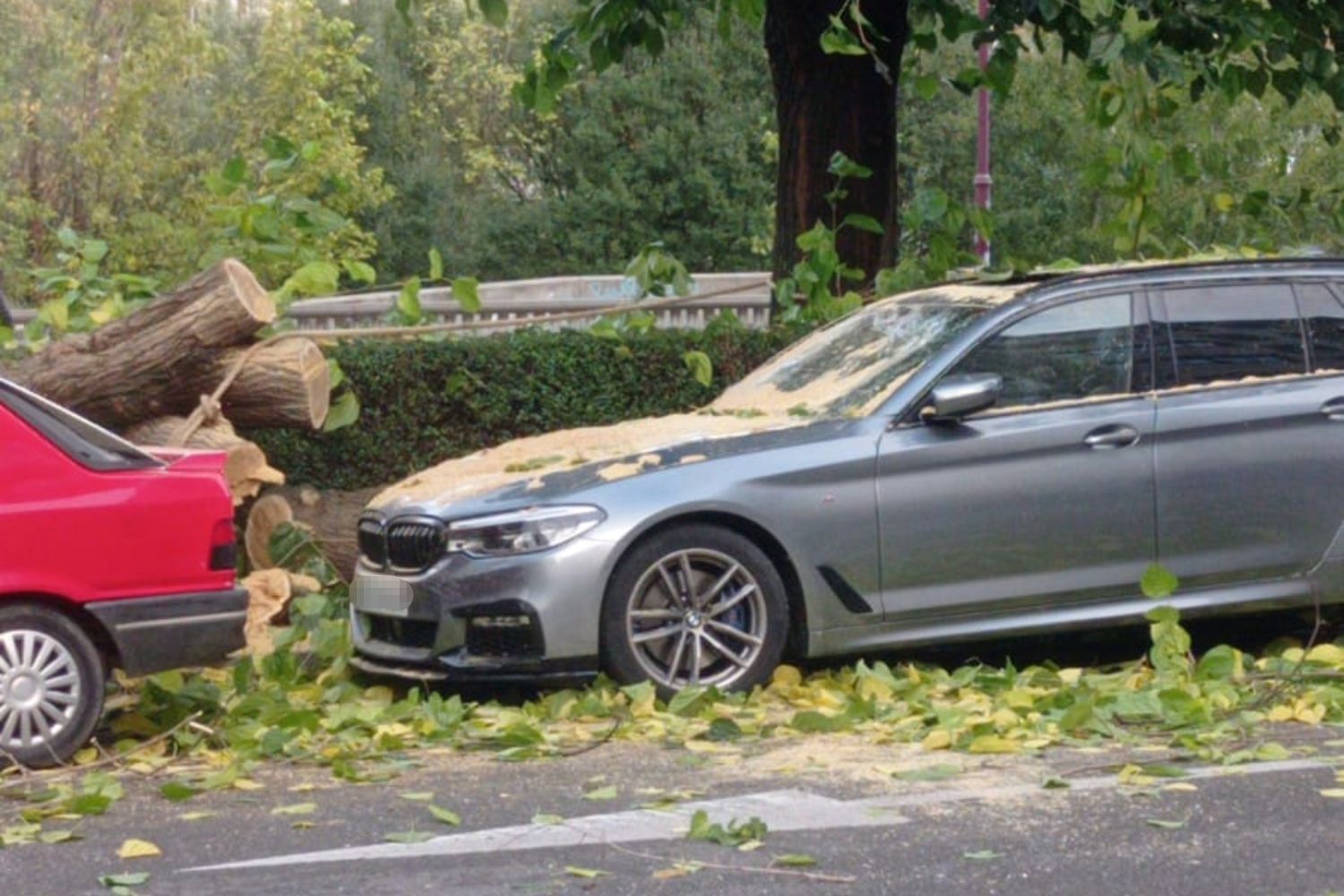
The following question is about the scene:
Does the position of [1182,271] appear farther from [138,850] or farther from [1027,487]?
[138,850]

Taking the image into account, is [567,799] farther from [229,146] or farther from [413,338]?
[229,146]

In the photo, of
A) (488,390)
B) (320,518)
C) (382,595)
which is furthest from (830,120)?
(382,595)

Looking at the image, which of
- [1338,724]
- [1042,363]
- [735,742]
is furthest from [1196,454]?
[735,742]

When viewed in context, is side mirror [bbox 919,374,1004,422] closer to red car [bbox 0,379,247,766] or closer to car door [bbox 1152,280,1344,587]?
car door [bbox 1152,280,1344,587]

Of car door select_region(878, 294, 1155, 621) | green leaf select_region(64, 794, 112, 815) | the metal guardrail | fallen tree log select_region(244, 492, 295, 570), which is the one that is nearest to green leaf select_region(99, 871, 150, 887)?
green leaf select_region(64, 794, 112, 815)

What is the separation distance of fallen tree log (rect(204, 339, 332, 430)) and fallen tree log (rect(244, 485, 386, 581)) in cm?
42

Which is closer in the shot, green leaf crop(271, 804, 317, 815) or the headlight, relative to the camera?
green leaf crop(271, 804, 317, 815)

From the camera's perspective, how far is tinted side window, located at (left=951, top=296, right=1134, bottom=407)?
944 centimetres

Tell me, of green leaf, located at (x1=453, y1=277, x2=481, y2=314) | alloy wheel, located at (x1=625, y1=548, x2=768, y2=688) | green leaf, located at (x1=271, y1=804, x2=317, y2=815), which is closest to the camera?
green leaf, located at (x1=271, y1=804, x2=317, y2=815)

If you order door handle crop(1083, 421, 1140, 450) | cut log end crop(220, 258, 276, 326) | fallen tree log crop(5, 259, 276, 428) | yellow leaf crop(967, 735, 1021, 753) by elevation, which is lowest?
yellow leaf crop(967, 735, 1021, 753)

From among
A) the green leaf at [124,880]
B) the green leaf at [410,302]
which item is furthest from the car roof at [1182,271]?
the green leaf at [124,880]

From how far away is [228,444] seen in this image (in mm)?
11297

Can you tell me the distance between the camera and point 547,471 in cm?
905

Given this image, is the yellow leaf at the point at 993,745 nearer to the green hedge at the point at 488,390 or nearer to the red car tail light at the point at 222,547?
the red car tail light at the point at 222,547
